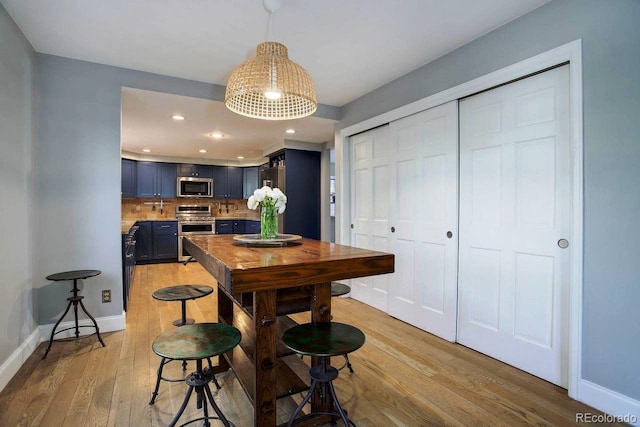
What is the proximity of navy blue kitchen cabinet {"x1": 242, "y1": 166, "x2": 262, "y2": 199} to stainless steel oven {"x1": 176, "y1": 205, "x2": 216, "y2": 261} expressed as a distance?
0.93 m

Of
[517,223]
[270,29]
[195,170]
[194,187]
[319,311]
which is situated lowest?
[319,311]

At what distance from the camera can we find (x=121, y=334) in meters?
2.78

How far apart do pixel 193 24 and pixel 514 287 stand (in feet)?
9.51

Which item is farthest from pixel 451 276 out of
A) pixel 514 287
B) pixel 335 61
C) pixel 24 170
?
pixel 24 170

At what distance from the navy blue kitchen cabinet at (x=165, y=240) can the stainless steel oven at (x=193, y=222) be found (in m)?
0.09

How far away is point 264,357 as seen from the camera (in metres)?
1.47

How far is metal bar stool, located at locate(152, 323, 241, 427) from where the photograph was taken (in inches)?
52.4

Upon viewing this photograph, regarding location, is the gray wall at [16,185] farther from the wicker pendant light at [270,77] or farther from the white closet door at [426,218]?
the white closet door at [426,218]

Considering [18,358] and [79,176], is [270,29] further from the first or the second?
Result: [18,358]

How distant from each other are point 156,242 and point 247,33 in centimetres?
521

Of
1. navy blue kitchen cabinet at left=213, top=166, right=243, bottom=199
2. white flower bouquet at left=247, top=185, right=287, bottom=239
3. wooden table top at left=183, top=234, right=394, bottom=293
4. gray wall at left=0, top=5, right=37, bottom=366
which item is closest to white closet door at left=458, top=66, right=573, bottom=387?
wooden table top at left=183, top=234, right=394, bottom=293

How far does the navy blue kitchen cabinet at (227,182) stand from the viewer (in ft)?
23.4

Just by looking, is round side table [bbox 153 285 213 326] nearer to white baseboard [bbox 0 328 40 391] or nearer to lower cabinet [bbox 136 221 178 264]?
white baseboard [bbox 0 328 40 391]

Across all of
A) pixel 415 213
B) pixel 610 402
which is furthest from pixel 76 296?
pixel 610 402
